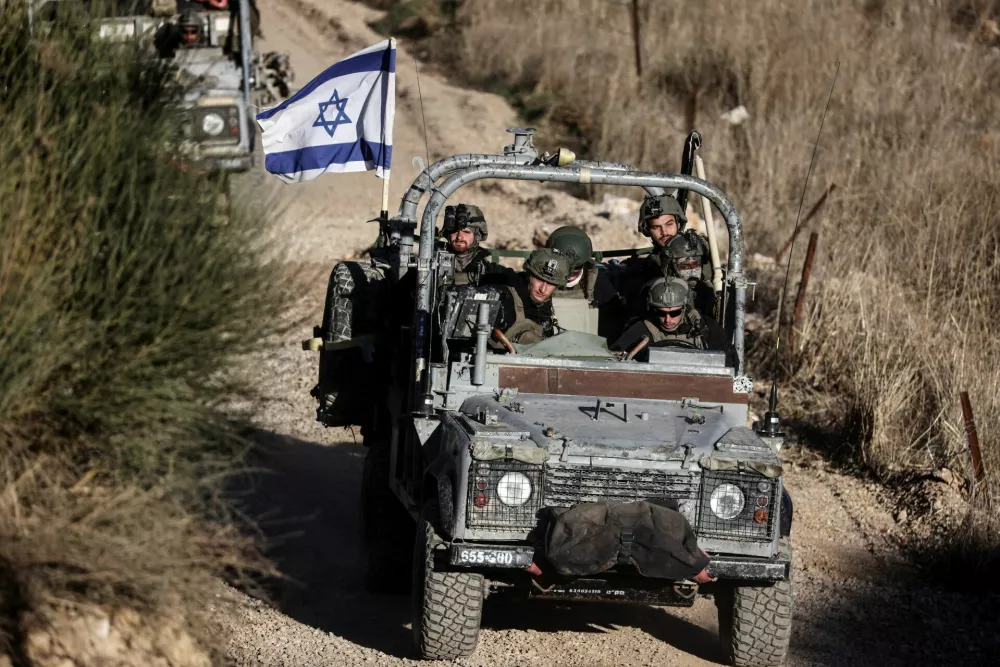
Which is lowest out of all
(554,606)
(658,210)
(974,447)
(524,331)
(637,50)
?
(554,606)

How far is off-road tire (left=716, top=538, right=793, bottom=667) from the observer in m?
6.29

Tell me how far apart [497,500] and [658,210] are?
9.74ft

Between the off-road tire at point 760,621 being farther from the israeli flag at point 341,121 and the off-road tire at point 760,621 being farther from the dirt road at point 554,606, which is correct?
the israeli flag at point 341,121

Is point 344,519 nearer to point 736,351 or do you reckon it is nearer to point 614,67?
point 736,351

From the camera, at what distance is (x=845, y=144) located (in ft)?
54.7

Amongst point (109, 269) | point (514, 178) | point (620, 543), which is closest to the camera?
point (109, 269)

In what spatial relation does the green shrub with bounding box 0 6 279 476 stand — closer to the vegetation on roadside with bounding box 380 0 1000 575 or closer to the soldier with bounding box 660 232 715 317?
the soldier with bounding box 660 232 715 317

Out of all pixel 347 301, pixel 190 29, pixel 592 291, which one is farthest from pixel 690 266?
pixel 190 29

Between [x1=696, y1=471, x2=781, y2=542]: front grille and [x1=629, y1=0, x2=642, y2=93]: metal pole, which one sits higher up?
[x1=629, y1=0, x2=642, y2=93]: metal pole

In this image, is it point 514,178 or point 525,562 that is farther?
point 514,178

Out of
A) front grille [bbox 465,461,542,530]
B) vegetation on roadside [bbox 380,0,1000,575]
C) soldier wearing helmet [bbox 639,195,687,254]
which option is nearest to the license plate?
front grille [bbox 465,461,542,530]

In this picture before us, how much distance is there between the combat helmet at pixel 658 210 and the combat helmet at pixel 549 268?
52.9 inches

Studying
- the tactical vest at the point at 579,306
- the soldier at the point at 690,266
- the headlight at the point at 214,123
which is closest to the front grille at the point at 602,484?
the tactical vest at the point at 579,306

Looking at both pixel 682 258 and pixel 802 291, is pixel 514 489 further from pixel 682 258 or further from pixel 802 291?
pixel 802 291
